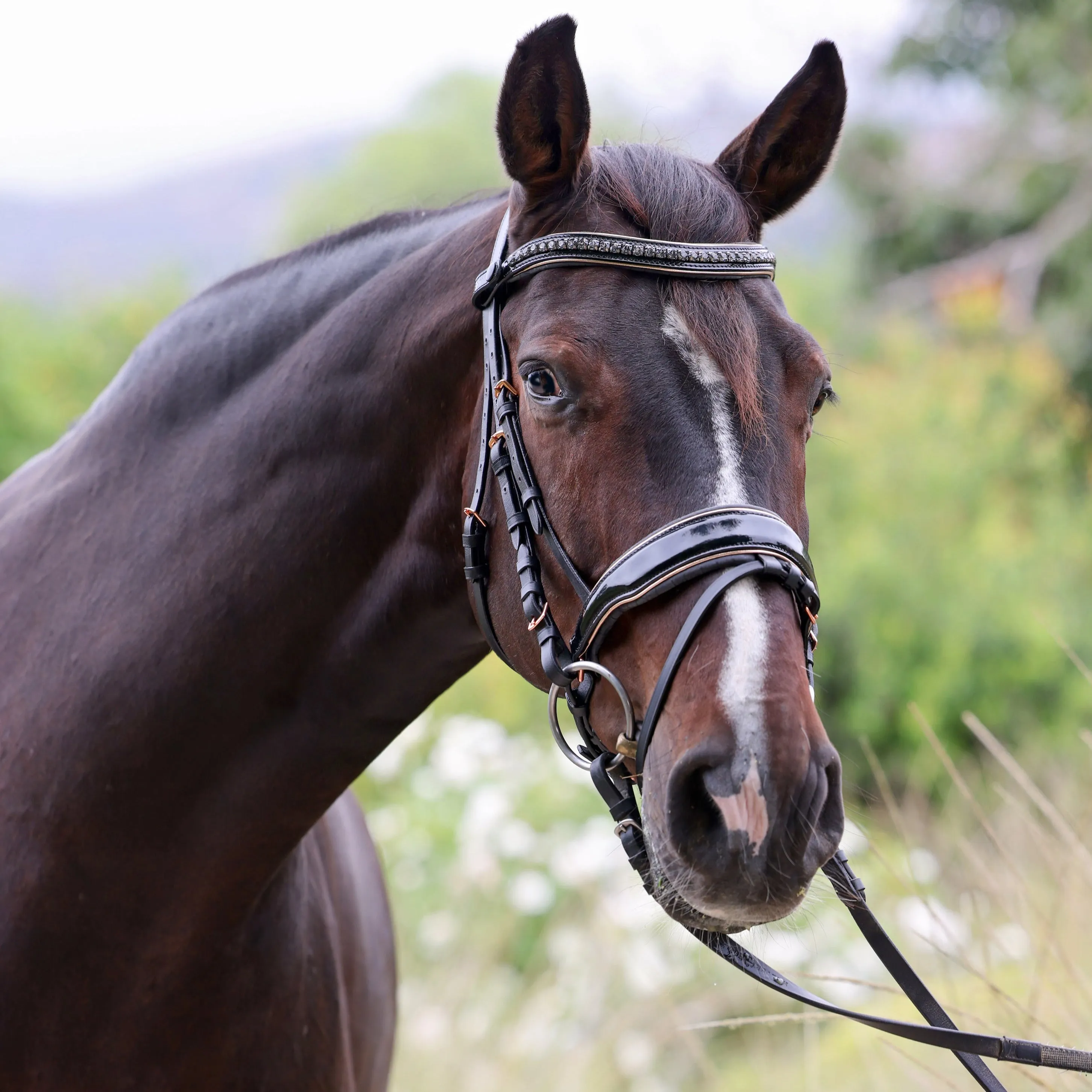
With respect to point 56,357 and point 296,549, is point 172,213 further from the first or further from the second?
point 296,549

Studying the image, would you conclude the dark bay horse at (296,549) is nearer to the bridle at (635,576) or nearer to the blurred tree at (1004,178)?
the bridle at (635,576)

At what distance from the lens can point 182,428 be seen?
2094 mm

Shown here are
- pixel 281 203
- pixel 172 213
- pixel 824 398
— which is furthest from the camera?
pixel 172 213

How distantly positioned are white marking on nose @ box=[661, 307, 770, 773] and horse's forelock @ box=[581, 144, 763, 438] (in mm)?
22

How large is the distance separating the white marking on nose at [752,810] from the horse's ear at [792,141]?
3.49ft

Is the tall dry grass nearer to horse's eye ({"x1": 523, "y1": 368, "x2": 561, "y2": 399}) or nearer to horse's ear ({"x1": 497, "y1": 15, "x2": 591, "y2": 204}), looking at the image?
horse's eye ({"x1": 523, "y1": 368, "x2": 561, "y2": 399})

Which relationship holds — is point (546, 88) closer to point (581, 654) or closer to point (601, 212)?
point (601, 212)

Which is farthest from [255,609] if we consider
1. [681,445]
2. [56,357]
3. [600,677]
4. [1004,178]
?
[56,357]

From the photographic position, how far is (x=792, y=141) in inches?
80.4

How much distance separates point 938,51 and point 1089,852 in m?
10.1

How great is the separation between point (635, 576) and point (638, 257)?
52cm

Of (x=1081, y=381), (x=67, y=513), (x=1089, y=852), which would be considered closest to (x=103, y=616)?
(x=67, y=513)

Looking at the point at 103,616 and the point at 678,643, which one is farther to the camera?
the point at 103,616

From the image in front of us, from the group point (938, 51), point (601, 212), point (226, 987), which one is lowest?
point (938, 51)
